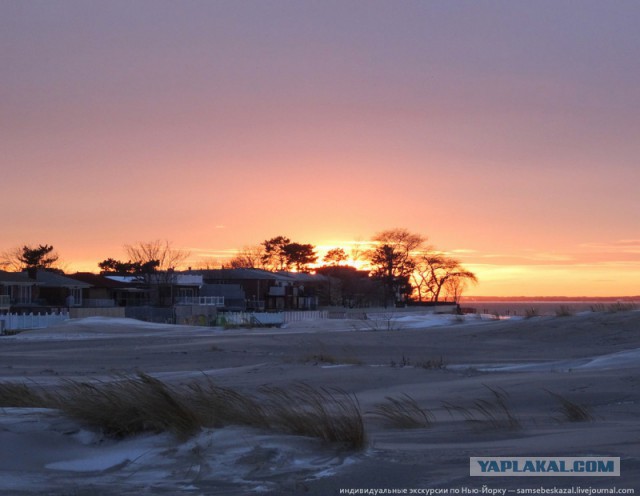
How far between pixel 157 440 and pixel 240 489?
191 cm

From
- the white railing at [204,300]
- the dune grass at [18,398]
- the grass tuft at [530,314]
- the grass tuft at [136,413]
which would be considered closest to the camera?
the grass tuft at [136,413]

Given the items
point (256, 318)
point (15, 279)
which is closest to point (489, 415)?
point (256, 318)

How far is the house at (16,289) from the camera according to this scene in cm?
6788

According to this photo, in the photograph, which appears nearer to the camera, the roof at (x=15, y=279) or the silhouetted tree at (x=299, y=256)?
the roof at (x=15, y=279)

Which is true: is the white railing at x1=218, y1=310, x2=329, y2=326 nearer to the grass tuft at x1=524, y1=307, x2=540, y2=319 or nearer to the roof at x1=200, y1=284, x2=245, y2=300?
the roof at x1=200, y1=284, x2=245, y2=300

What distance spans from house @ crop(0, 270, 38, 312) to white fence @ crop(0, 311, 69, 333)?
7462mm

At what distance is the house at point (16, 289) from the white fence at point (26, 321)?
746 centimetres

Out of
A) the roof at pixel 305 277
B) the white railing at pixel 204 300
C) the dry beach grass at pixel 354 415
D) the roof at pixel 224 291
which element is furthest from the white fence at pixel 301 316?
the dry beach grass at pixel 354 415

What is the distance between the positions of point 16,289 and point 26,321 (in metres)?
16.5

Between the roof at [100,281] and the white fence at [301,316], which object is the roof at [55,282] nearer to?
the roof at [100,281]

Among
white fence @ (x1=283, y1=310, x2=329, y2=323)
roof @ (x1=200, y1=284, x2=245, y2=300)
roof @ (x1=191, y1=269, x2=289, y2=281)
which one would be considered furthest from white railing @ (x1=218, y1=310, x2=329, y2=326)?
roof @ (x1=191, y1=269, x2=289, y2=281)

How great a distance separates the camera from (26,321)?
5691 centimetres

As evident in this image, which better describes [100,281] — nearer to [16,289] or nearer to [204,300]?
[204,300]

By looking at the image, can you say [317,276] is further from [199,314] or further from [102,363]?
[102,363]
